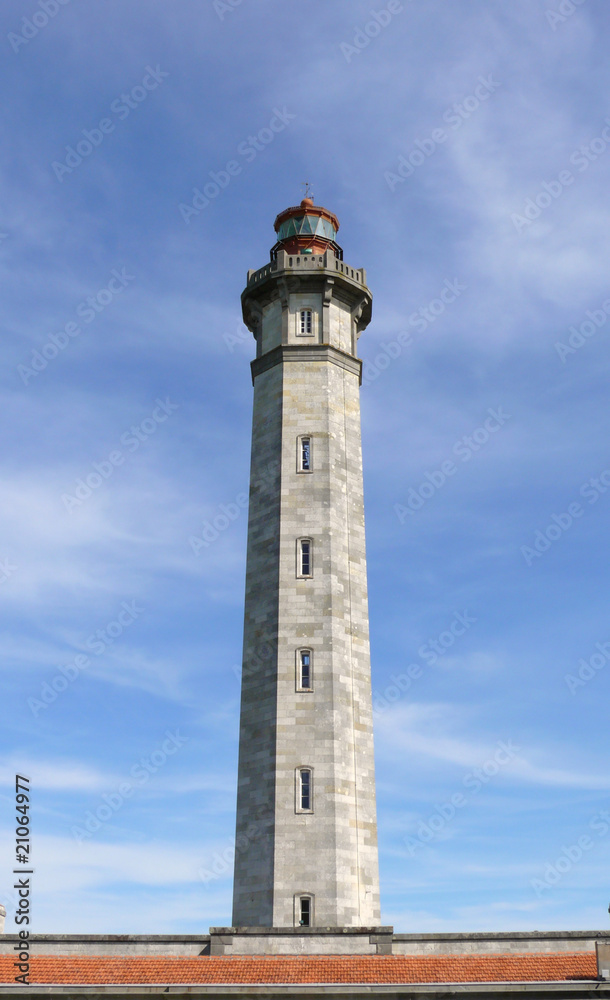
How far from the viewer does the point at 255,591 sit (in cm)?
3756

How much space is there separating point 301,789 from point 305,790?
141 millimetres

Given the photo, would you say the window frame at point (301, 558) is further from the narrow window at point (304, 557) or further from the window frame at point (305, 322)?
the window frame at point (305, 322)

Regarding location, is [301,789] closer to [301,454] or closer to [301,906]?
[301,906]

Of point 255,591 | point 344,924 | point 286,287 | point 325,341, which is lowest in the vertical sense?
point 344,924

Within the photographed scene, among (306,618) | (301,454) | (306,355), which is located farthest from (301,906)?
(306,355)

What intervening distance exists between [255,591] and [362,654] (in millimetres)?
4737

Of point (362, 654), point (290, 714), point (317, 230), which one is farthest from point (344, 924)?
point (317, 230)

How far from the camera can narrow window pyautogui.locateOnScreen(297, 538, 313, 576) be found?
36906 millimetres

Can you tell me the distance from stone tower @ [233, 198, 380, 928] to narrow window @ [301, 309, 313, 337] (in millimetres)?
43

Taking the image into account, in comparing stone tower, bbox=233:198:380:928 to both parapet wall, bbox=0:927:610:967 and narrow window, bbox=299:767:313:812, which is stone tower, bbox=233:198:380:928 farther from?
parapet wall, bbox=0:927:610:967

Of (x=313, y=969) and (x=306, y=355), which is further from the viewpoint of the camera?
(x=306, y=355)

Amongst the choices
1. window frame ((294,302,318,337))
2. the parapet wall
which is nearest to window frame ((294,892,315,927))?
the parapet wall

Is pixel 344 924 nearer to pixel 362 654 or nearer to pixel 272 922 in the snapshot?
pixel 272 922

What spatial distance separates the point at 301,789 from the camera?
3353 centimetres
